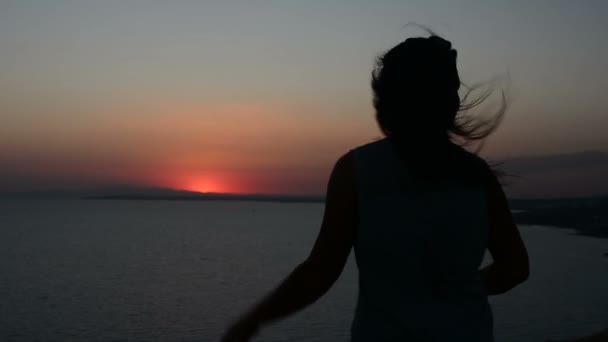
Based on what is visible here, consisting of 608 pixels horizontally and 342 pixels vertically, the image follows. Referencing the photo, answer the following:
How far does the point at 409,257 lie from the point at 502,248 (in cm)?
34

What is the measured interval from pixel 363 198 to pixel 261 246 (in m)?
92.7

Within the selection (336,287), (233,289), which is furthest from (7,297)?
(336,287)

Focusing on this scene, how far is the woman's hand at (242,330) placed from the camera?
1463mm

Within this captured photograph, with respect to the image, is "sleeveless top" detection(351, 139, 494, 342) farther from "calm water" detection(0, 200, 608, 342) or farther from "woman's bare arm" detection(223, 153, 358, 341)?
"calm water" detection(0, 200, 608, 342)

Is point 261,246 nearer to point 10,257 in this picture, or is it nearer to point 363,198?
point 10,257

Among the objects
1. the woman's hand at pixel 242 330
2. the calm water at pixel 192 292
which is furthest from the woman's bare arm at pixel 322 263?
the calm water at pixel 192 292

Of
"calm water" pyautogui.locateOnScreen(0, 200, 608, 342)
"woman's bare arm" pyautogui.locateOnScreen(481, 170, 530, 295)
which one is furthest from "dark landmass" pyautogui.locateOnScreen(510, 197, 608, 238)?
"woman's bare arm" pyautogui.locateOnScreen(481, 170, 530, 295)

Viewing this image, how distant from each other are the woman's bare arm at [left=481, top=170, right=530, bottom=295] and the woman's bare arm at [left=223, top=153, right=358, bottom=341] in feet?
1.26

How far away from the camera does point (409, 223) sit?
4.84 feet

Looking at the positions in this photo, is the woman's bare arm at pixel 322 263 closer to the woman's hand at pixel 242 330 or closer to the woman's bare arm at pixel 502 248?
the woman's hand at pixel 242 330

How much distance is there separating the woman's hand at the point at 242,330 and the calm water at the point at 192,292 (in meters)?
32.6

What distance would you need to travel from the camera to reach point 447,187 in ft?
5.04

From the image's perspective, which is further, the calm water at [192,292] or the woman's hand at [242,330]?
the calm water at [192,292]

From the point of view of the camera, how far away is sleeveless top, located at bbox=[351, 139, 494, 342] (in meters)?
1.47
